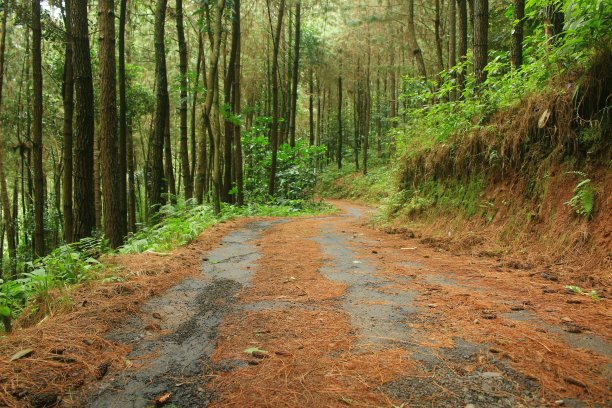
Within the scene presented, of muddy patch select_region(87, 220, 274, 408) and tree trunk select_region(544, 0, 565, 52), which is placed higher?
tree trunk select_region(544, 0, 565, 52)

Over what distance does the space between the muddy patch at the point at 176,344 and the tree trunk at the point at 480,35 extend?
6817mm

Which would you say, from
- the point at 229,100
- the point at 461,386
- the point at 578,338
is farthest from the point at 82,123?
the point at 578,338

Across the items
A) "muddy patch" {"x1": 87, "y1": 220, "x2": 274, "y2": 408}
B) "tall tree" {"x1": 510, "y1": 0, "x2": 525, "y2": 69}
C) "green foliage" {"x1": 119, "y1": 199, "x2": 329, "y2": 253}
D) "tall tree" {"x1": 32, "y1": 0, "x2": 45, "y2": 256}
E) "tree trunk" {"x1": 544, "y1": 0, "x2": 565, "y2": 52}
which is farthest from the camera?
"tall tree" {"x1": 32, "y1": 0, "x2": 45, "y2": 256}

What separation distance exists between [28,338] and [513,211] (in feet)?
19.2

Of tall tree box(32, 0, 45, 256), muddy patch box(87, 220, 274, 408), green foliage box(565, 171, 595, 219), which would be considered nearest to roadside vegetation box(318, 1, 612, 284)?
green foliage box(565, 171, 595, 219)

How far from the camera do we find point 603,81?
4527mm

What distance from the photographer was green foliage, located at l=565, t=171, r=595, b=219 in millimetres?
4285

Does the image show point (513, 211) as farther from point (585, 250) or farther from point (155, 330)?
point (155, 330)

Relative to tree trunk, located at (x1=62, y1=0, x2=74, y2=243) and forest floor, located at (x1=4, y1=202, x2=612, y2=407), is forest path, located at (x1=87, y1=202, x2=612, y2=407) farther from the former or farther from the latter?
tree trunk, located at (x1=62, y1=0, x2=74, y2=243)

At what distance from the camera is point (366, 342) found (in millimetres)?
2432

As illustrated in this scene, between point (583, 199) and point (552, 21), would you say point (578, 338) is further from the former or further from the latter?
point (552, 21)

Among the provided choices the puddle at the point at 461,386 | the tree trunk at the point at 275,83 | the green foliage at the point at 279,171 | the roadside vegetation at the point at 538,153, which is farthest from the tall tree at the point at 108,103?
the green foliage at the point at 279,171

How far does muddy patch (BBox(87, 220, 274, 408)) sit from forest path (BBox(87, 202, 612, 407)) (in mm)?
10

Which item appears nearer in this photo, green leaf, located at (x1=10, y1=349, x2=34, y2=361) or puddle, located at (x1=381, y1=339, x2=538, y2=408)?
puddle, located at (x1=381, y1=339, x2=538, y2=408)
